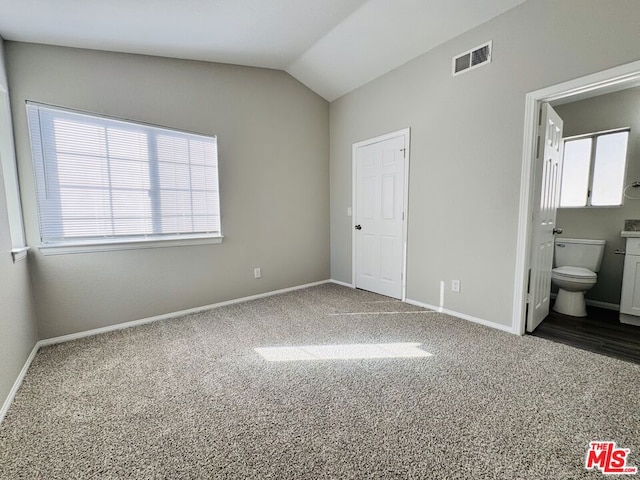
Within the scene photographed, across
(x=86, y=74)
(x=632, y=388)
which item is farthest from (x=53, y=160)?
(x=632, y=388)

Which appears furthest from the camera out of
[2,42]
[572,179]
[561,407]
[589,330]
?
[572,179]

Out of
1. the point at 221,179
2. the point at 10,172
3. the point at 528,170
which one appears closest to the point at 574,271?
the point at 528,170

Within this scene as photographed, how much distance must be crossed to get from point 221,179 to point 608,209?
4385 mm

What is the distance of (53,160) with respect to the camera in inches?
92.0

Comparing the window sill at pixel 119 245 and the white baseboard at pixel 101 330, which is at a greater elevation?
the window sill at pixel 119 245

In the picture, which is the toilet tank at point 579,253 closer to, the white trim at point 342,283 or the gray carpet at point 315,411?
the gray carpet at point 315,411

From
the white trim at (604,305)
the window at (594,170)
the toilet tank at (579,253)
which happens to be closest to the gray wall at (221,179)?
the toilet tank at (579,253)

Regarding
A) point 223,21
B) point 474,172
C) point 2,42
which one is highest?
point 223,21

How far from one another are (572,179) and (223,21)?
4205mm

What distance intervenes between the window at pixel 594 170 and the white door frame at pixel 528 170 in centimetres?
163

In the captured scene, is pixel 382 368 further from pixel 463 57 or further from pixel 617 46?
pixel 463 57

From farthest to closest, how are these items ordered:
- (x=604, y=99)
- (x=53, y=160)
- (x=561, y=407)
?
(x=604, y=99)
(x=53, y=160)
(x=561, y=407)

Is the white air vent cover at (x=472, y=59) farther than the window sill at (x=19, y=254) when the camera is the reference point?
Yes

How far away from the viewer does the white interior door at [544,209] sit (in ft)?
7.68
